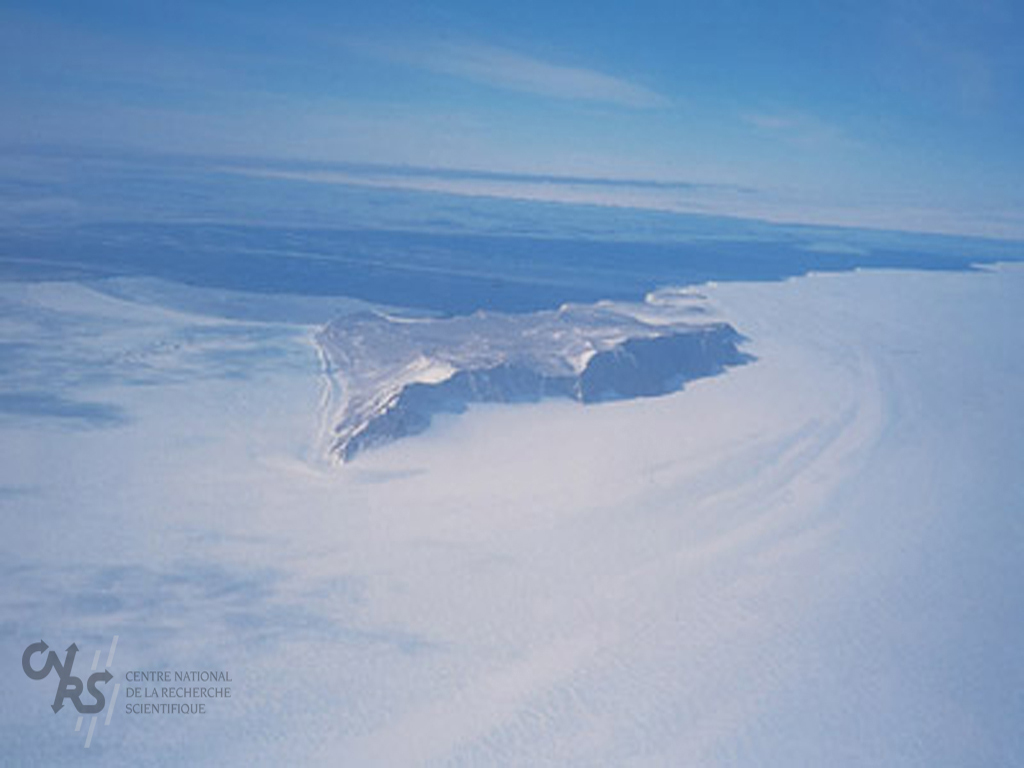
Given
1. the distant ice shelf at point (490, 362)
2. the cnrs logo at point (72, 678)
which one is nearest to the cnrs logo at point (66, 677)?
the cnrs logo at point (72, 678)

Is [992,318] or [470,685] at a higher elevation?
[992,318]

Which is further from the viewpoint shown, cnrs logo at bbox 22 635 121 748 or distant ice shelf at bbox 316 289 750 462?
distant ice shelf at bbox 316 289 750 462

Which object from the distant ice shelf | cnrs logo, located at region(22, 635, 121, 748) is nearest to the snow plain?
cnrs logo, located at region(22, 635, 121, 748)

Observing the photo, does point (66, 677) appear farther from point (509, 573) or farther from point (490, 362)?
point (490, 362)

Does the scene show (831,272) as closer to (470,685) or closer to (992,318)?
(992,318)

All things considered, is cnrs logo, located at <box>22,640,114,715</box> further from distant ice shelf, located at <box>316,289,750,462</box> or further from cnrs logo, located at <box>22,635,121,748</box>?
distant ice shelf, located at <box>316,289,750,462</box>

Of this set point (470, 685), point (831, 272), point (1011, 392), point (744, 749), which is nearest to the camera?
point (744, 749)

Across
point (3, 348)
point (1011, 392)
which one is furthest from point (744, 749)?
point (1011, 392)

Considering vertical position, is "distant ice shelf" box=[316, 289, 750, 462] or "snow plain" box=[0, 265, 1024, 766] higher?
"distant ice shelf" box=[316, 289, 750, 462]

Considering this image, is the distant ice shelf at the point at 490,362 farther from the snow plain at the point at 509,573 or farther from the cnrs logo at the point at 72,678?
the cnrs logo at the point at 72,678
